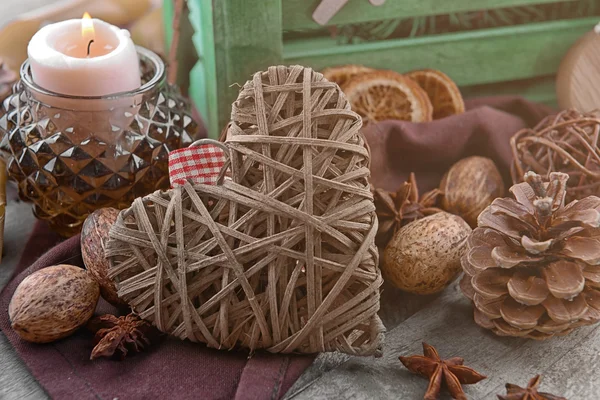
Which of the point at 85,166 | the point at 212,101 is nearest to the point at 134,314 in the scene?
the point at 85,166

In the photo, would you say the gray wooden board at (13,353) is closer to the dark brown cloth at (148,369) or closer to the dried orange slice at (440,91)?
the dark brown cloth at (148,369)

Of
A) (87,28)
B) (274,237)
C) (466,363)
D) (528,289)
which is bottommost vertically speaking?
(466,363)

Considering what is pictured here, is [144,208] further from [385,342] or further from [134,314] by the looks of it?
[385,342]

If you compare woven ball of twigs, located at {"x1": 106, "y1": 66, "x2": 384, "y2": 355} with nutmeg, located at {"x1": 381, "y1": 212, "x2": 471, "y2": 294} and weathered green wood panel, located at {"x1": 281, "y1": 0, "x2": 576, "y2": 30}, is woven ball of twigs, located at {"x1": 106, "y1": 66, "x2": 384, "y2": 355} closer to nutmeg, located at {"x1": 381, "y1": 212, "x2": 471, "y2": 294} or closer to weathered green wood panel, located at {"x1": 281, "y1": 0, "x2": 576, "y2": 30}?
nutmeg, located at {"x1": 381, "y1": 212, "x2": 471, "y2": 294}

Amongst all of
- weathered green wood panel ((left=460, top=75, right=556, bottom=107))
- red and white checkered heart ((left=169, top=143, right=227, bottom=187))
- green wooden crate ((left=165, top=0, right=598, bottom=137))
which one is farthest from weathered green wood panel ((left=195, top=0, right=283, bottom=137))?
weathered green wood panel ((left=460, top=75, right=556, bottom=107))

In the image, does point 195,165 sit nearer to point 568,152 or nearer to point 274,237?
point 274,237

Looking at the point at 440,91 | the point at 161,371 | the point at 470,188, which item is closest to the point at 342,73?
the point at 440,91
